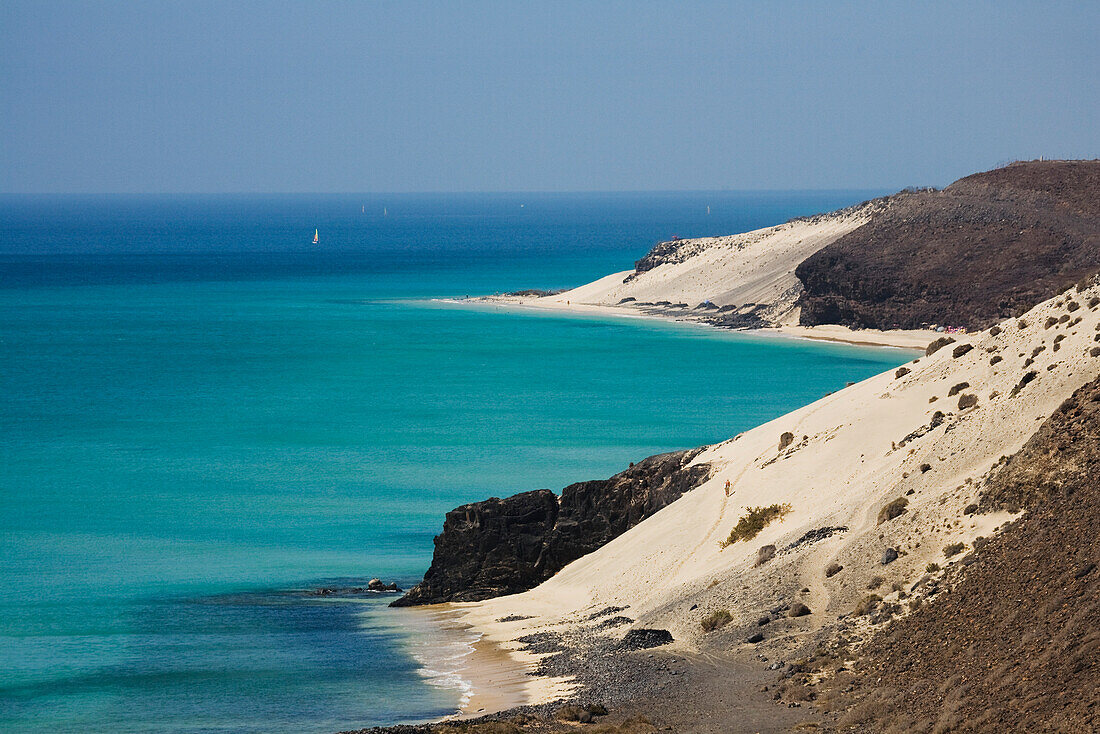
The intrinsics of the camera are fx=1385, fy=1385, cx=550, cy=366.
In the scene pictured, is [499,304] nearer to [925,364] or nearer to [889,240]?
[889,240]

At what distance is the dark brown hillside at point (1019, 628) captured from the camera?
17.7 meters

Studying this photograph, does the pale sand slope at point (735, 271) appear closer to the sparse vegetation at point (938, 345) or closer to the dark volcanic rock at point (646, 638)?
the sparse vegetation at point (938, 345)

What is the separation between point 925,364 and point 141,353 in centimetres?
7033

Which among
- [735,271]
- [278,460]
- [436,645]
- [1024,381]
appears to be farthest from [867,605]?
[735,271]

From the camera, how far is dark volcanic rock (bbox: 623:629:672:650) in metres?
24.9

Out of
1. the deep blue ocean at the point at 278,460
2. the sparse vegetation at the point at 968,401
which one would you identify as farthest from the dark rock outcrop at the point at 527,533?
the sparse vegetation at the point at 968,401

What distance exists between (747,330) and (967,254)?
16.9 m

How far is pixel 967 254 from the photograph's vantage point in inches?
3875

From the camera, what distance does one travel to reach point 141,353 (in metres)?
93.7

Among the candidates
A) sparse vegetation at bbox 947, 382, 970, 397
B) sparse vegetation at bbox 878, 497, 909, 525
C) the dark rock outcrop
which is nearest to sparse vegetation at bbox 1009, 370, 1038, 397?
sparse vegetation at bbox 947, 382, 970, 397

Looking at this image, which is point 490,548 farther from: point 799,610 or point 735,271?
point 735,271

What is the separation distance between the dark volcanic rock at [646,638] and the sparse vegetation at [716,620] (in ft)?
2.29

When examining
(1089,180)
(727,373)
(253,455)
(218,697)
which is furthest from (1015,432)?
(1089,180)

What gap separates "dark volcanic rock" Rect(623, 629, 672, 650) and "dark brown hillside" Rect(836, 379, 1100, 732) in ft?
14.4
